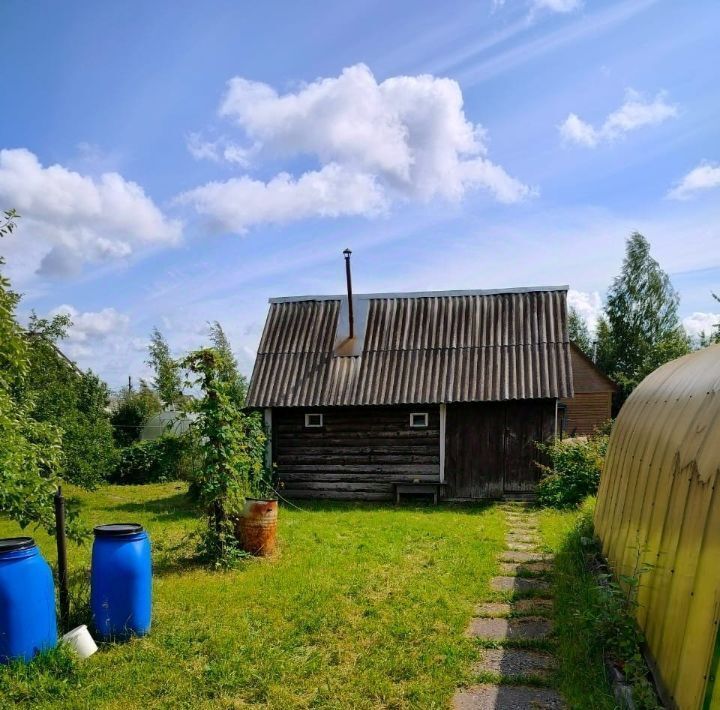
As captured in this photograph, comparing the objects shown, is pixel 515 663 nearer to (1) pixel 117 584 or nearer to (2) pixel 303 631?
(2) pixel 303 631

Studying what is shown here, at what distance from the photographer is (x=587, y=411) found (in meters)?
34.4

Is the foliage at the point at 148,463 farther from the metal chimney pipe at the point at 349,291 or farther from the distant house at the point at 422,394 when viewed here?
the metal chimney pipe at the point at 349,291

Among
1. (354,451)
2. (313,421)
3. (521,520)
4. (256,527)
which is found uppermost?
(313,421)

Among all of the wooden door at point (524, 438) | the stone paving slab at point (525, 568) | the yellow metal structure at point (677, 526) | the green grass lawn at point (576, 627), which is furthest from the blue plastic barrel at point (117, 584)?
the wooden door at point (524, 438)

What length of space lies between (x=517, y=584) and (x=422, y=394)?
23.0 feet

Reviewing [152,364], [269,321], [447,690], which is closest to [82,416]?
[269,321]

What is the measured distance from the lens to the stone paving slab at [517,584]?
7.43 metres

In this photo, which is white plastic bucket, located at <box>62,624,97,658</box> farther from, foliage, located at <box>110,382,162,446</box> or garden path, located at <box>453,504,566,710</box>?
foliage, located at <box>110,382,162,446</box>

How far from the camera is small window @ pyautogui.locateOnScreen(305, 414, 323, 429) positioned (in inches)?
596

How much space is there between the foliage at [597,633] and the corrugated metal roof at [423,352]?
7132mm

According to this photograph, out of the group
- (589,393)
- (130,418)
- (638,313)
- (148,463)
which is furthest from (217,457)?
(638,313)

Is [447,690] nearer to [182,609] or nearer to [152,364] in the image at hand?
[182,609]

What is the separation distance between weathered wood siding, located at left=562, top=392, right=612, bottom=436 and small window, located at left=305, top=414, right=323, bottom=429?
22.1m

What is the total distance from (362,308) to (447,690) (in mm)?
12521
